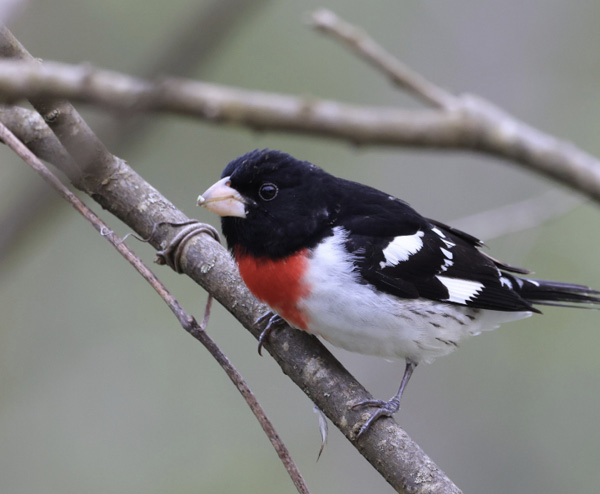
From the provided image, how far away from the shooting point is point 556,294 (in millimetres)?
2670

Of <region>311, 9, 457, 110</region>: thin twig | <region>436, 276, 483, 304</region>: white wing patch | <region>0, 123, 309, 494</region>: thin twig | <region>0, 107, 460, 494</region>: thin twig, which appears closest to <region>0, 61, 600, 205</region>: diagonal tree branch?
<region>311, 9, 457, 110</region>: thin twig

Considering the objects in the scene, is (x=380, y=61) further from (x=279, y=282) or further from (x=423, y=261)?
(x=423, y=261)

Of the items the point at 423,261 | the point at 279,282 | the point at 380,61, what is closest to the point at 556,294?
the point at 423,261

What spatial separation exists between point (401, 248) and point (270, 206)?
1.53ft

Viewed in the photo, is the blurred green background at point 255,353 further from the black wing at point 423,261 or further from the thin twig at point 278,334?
the thin twig at point 278,334

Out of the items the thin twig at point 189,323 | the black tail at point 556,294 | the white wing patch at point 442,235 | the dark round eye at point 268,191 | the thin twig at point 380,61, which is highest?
the black tail at point 556,294

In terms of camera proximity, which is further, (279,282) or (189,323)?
(279,282)

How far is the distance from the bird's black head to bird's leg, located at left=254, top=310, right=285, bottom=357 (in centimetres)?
18

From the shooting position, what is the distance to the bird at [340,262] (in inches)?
84.3

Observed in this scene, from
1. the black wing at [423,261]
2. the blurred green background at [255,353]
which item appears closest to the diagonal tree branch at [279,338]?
the black wing at [423,261]

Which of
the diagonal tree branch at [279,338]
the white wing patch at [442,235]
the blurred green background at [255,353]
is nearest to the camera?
the diagonal tree branch at [279,338]

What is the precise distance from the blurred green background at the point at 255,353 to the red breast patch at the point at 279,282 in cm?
200

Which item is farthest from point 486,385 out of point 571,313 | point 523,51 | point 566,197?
point 523,51

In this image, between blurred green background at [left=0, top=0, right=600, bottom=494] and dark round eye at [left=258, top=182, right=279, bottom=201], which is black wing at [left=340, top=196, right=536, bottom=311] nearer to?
dark round eye at [left=258, top=182, right=279, bottom=201]
